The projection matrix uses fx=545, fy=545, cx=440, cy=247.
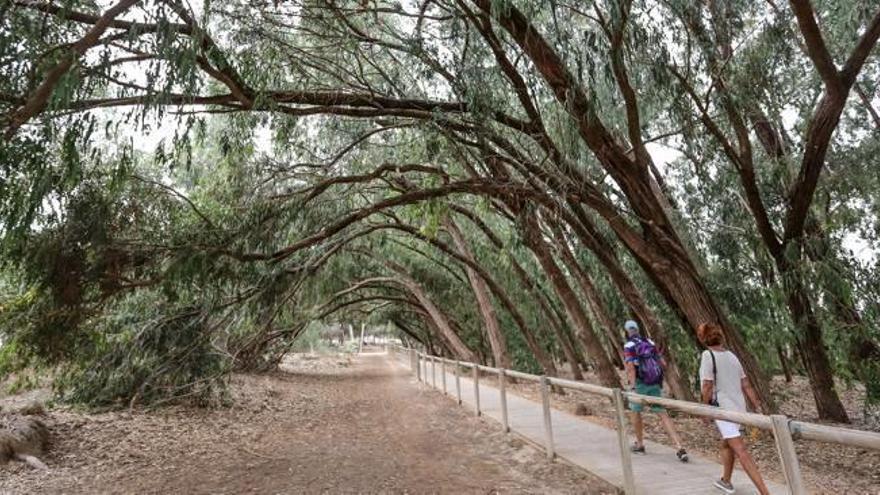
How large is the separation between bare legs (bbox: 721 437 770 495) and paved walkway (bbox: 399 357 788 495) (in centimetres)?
22

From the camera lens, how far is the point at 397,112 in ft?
18.1

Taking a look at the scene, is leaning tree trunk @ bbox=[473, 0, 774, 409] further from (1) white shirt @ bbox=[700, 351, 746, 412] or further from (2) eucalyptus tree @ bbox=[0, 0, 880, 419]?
(1) white shirt @ bbox=[700, 351, 746, 412]

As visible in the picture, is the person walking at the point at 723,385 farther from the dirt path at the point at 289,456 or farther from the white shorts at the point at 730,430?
the dirt path at the point at 289,456

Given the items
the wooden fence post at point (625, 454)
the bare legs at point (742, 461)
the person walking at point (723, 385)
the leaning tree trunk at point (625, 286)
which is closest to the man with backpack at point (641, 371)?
the wooden fence post at point (625, 454)

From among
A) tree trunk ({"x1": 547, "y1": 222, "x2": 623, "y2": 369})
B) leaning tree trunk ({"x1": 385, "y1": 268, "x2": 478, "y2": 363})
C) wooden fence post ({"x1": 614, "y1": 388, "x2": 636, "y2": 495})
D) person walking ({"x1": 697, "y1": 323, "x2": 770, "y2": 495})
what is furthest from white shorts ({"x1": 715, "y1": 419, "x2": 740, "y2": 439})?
leaning tree trunk ({"x1": 385, "y1": 268, "x2": 478, "y2": 363})

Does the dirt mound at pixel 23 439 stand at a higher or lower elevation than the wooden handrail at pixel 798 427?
lower

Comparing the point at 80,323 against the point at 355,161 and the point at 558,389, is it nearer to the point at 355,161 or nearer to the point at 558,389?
the point at 355,161

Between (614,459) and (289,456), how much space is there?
4.13 metres

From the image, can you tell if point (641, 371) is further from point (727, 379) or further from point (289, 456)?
point (289, 456)

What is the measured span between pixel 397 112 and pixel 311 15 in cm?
150

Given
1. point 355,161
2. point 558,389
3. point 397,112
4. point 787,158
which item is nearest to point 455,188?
point 397,112

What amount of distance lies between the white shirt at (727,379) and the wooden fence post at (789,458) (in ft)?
5.10

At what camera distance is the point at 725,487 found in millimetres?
4113

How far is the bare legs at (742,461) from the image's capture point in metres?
3.73
